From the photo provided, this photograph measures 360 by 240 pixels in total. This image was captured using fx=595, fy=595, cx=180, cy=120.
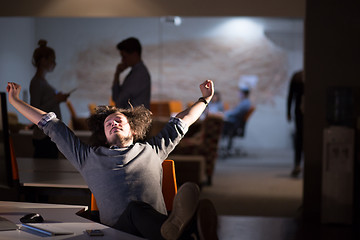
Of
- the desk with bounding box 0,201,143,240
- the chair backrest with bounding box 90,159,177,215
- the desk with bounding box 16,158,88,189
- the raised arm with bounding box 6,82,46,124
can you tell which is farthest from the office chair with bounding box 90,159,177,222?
the raised arm with bounding box 6,82,46,124

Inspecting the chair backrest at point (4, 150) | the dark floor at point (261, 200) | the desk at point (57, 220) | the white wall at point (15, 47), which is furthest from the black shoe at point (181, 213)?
the white wall at point (15, 47)

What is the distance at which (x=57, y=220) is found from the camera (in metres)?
2.50

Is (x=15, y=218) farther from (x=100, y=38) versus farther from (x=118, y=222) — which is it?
(x=100, y=38)

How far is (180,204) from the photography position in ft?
7.40

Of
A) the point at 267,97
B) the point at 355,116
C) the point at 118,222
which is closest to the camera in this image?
the point at 118,222

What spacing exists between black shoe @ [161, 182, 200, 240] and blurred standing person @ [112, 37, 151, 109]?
3149 millimetres

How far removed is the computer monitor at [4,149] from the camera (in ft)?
8.25

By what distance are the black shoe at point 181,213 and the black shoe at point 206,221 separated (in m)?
0.03

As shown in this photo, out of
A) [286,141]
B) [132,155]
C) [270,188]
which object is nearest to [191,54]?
[286,141]

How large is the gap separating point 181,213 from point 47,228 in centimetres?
53

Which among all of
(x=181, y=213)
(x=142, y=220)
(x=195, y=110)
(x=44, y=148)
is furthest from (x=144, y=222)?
(x=44, y=148)

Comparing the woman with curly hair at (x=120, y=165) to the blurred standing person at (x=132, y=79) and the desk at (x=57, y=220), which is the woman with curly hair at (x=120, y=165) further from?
the blurred standing person at (x=132, y=79)

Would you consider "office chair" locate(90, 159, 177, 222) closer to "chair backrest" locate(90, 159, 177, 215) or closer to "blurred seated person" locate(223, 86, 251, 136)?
"chair backrest" locate(90, 159, 177, 215)

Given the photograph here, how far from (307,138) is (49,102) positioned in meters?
2.50
